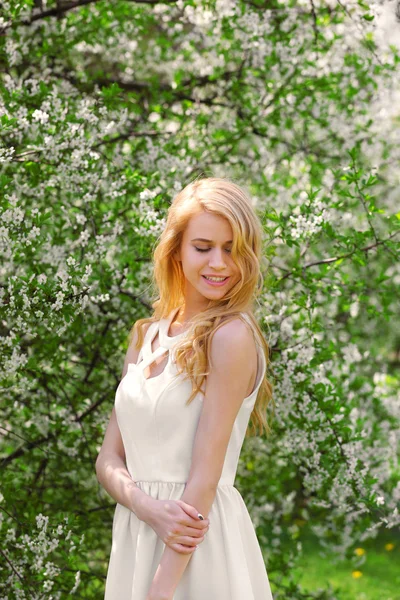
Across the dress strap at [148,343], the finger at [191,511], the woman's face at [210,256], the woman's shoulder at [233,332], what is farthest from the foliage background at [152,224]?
the finger at [191,511]

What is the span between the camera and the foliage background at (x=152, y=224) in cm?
304

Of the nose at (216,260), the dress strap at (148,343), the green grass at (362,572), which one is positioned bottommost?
the dress strap at (148,343)

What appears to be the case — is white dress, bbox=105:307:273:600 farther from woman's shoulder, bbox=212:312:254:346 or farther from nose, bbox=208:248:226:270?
nose, bbox=208:248:226:270

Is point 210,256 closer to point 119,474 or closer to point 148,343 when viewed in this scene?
point 148,343

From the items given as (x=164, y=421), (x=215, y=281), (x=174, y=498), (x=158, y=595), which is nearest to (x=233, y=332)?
(x=215, y=281)

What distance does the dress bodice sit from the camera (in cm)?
219

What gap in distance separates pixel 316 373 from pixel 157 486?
118 centimetres

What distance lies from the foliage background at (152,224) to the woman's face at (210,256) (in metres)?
0.54

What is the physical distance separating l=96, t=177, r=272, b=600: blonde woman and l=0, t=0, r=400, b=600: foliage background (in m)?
0.54

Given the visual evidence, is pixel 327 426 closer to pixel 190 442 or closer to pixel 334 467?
pixel 334 467

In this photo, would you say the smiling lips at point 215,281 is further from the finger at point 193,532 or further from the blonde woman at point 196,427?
the finger at point 193,532

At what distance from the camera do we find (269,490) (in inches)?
179

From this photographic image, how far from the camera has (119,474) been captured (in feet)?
7.66

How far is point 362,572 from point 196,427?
13.5 ft
